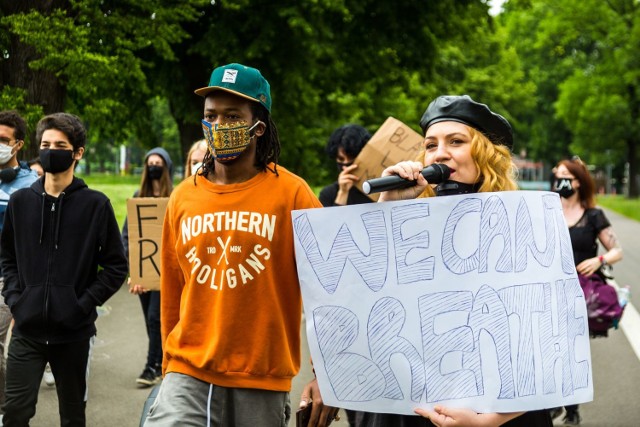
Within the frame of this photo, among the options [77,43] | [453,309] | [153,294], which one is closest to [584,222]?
[153,294]

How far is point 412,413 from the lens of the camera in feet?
8.48

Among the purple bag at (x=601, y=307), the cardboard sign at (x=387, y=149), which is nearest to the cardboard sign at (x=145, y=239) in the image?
the cardboard sign at (x=387, y=149)

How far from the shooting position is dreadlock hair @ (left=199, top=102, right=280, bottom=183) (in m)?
3.35

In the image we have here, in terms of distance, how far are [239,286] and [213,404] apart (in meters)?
0.43

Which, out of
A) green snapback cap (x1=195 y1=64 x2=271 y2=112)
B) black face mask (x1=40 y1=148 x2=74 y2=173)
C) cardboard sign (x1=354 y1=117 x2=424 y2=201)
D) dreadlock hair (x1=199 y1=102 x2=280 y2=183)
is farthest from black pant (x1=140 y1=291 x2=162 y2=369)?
green snapback cap (x1=195 y1=64 x2=271 y2=112)

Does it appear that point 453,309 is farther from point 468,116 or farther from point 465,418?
point 468,116

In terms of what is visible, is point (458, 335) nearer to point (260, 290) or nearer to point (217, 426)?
point (260, 290)

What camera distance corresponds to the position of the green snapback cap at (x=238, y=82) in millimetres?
3197

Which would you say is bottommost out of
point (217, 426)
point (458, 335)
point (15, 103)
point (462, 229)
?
point (217, 426)

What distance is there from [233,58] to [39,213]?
1177 centimetres

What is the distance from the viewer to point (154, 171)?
299 inches

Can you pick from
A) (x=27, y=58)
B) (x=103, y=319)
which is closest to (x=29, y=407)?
(x=103, y=319)

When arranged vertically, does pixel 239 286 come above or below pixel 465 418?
above

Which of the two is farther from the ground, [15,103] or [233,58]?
[233,58]
